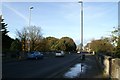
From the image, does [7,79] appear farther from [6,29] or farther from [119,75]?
[6,29]

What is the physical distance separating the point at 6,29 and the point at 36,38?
96.7 feet

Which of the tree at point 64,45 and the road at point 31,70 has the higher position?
the tree at point 64,45

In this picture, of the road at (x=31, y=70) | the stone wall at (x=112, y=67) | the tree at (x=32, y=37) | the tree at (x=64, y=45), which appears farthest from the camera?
the tree at (x=64, y=45)

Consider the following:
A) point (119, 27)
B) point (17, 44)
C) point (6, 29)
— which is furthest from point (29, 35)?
point (119, 27)

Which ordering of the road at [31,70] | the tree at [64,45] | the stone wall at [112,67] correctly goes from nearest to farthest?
the stone wall at [112,67] → the road at [31,70] → the tree at [64,45]

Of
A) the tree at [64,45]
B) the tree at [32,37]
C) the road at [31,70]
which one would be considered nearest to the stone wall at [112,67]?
the road at [31,70]

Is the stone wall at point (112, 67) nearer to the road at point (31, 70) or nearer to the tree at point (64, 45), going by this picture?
the road at point (31, 70)

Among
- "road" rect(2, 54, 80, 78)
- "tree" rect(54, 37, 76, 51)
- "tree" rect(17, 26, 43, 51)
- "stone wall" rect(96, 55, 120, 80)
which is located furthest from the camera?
"tree" rect(54, 37, 76, 51)

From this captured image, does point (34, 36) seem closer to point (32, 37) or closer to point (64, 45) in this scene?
point (32, 37)

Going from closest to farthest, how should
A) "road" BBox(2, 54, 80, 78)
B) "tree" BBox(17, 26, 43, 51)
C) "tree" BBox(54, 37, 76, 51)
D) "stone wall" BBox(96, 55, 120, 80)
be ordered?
"stone wall" BBox(96, 55, 120, 80), "road" BBox(2, 54, 80, 78), "tree" BBox(17, 26, 43, 51), "tree" BBox(54, 37, 76, 51)

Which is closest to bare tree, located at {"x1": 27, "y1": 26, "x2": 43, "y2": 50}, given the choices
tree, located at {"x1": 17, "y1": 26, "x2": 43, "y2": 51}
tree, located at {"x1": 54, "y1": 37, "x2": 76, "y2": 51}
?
tree, located at {"x1": 17, "y1": 26, "x2": 43, "y2": 51}

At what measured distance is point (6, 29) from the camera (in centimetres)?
6638

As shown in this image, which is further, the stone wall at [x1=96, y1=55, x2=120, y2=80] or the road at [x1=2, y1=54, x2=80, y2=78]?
the road at [x1=2, y1=54, x2=80, y2=78]

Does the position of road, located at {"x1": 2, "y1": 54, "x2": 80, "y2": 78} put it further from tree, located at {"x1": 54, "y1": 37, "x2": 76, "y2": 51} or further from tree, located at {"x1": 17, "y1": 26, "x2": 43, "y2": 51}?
tree, located at {"x1": 54, "y1": 37, "x2": 76, "y2": 51}
